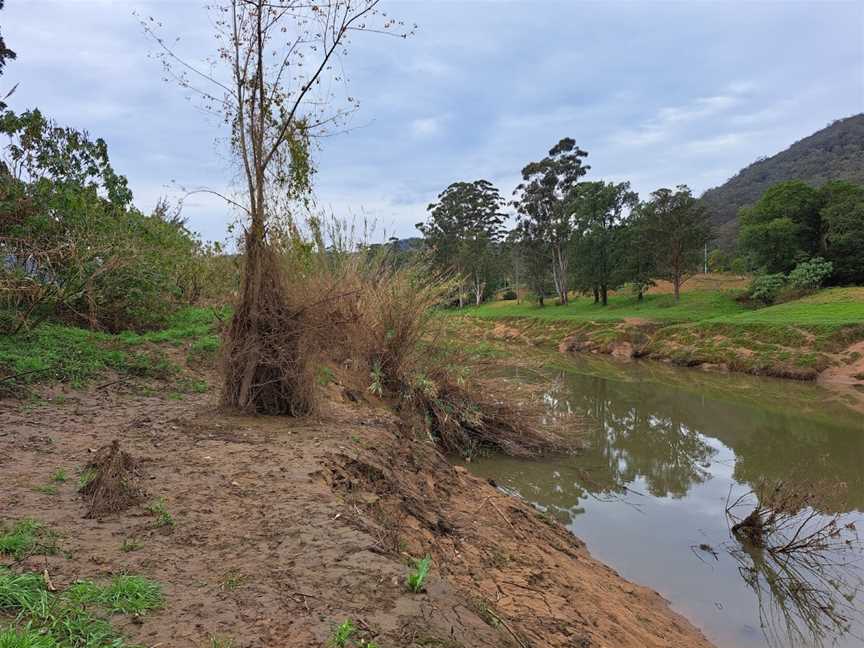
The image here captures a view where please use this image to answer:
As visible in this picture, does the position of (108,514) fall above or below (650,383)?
above

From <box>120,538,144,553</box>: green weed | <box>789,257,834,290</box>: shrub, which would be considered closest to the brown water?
<box>120,538,144,553</box>: green weed

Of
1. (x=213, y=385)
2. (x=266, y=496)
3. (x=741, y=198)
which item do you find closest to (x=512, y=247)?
(x=741, y=198)

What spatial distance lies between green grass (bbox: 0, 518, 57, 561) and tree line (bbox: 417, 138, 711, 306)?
95.8 ft

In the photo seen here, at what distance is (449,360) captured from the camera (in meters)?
9.98

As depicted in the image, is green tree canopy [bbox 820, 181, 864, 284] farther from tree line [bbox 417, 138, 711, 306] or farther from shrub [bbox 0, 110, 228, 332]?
shrub [bbox 0, 110, 228, 332]

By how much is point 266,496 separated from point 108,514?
1.07 m

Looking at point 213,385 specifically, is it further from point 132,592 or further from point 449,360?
point 132,592

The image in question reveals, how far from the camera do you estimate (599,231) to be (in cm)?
4062

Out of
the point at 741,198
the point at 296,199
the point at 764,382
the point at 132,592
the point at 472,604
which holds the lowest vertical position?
the point at 764,382

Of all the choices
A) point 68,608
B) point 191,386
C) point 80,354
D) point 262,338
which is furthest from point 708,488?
point 80,354

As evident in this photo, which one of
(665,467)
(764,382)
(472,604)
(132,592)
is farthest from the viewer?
(764,382)

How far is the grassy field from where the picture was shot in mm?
22500

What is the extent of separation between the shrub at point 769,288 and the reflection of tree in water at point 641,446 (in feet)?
58.9

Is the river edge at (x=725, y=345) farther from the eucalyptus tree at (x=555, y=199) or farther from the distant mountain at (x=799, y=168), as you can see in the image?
the distant mountain at (x=799, y=168)
